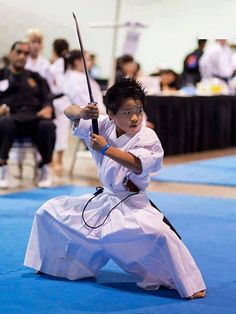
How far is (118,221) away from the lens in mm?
3717

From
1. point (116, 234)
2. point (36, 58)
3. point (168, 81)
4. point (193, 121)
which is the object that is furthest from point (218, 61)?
point (116, 234)

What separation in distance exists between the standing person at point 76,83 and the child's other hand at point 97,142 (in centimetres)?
422

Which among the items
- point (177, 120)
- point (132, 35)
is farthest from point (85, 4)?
point (177, 120)

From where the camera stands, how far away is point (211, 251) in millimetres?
4602

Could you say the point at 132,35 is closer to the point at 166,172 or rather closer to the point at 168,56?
the point at 166,172

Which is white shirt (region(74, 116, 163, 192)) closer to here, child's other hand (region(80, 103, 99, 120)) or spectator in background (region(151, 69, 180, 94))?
child's other hand (region(80, 103, 99, 120))

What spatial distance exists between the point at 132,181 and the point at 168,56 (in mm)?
13132

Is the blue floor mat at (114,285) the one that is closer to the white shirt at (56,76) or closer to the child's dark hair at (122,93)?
the child's dark hair at (122,93)

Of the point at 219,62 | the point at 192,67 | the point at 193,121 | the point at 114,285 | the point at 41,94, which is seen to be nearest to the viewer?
the point at 114,285

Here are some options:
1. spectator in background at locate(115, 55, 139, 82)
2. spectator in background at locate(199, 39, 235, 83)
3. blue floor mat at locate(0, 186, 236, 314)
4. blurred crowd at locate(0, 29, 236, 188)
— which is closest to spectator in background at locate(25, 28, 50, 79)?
blurred crowd at locate(0, 29, 236, 188)

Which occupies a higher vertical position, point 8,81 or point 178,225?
point 8,81

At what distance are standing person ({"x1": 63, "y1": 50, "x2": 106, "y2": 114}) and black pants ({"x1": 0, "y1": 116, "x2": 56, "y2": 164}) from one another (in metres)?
0.71

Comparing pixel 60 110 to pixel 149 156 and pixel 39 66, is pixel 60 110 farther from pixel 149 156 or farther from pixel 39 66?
pixel 149 156

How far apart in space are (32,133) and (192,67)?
7265 millimetres
